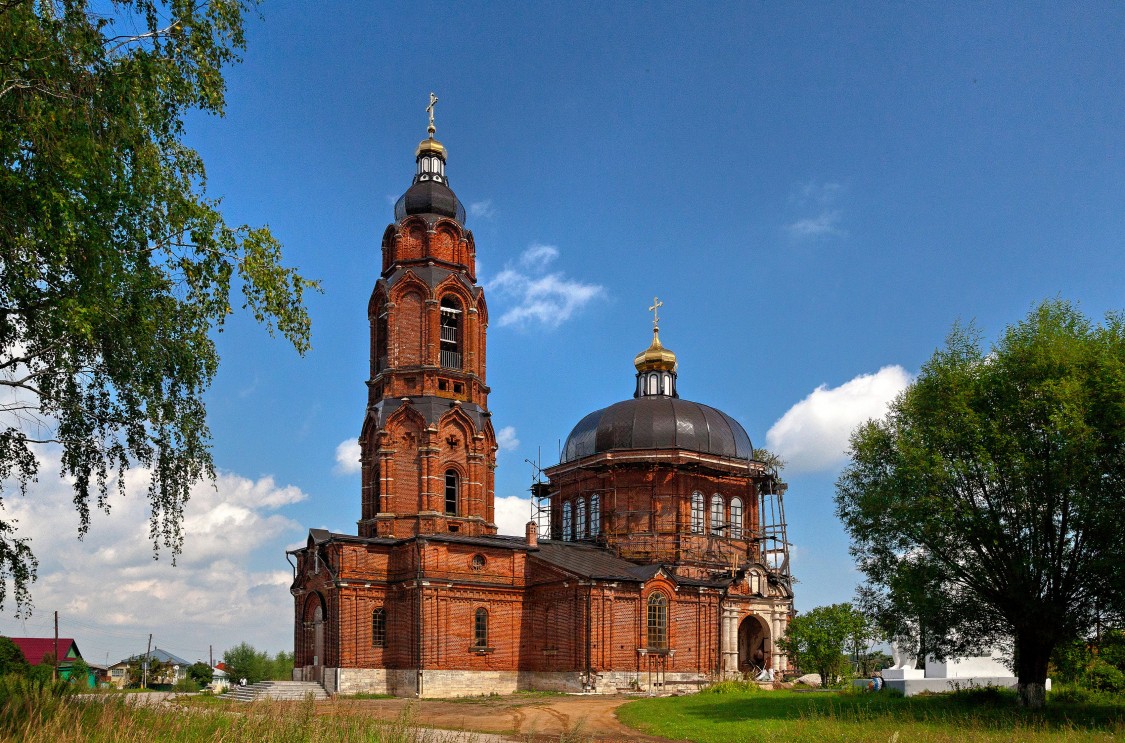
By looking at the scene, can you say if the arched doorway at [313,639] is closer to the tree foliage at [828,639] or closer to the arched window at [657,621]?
the arched window at [657,621]

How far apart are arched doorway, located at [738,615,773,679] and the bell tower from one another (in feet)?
43.8

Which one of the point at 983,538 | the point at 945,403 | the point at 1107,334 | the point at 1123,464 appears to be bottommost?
the point at 983,538

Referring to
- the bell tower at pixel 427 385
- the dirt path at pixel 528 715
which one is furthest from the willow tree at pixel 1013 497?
the bell tower at pixel 427 385

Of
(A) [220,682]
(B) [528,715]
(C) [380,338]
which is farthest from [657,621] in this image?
(A) [220,682]

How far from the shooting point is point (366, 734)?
9062 millimetres

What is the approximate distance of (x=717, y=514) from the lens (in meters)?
46.3

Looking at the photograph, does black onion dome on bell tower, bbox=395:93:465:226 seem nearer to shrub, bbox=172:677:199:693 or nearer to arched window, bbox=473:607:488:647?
arched window, bbox=473:607:488:647

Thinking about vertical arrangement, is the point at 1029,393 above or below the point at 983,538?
above

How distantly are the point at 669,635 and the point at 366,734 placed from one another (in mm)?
31910

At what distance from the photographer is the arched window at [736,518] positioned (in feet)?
153

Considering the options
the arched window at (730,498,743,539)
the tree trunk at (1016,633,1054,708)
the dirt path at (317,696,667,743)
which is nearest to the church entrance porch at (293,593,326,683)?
the dirt path at (317,696,667,743)

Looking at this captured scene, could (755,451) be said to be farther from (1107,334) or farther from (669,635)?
(1107,334)

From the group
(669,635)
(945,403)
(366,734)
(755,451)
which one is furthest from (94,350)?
(755,451)

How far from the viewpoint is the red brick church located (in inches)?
1435
